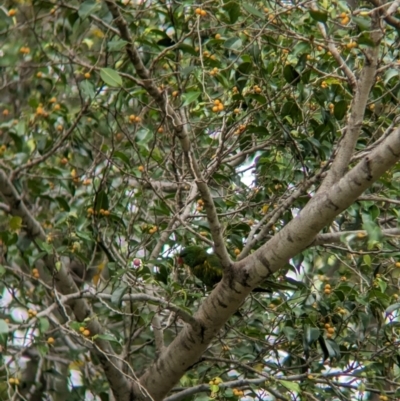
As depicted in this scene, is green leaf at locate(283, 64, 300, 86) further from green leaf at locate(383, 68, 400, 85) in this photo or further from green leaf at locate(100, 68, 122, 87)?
green leaf at locate(100, 68, 122, 87)

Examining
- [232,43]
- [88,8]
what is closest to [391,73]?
[232,43]

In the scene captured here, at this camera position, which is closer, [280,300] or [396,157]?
[396,157]

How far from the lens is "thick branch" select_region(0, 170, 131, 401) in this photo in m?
4.34

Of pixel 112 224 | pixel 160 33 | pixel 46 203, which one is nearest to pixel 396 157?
pixel 160 33

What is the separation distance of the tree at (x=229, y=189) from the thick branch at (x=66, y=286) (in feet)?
0.04

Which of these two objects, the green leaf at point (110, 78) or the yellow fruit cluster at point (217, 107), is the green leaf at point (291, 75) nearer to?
the yellow fruit cluster at point (217, 107)

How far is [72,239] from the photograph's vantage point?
4488mm

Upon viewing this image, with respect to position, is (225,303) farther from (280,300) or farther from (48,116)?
(48,116)

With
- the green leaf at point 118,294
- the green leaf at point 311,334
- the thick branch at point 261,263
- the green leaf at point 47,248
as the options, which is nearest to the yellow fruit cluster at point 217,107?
the thick branch at point 261,263

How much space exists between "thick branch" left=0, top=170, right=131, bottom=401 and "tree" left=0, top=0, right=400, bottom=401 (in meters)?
0.01

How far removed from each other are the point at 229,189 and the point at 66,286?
1.10 meters

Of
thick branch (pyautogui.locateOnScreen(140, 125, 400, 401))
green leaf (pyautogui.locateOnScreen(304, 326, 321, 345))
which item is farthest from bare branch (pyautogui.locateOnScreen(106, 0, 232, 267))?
green leaf (pyautogui.locateOnScreen(304, 326, 321, 345))

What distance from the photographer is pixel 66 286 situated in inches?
181

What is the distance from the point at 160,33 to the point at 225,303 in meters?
1.40
